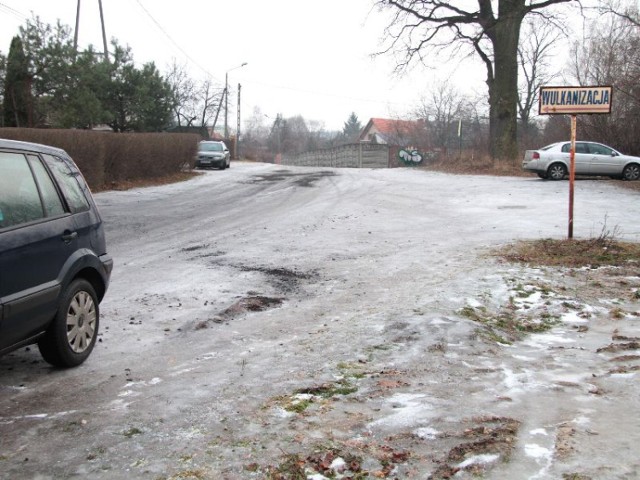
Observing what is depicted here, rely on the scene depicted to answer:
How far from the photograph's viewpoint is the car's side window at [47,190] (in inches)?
180

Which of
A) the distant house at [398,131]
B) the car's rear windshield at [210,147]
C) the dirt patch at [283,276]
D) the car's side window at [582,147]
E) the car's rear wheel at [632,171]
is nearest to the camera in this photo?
the dirt patch at [283,276]

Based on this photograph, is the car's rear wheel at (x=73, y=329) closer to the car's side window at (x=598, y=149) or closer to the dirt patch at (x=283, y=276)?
the dirt patch at (x=283, y=276)

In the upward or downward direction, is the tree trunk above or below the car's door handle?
above

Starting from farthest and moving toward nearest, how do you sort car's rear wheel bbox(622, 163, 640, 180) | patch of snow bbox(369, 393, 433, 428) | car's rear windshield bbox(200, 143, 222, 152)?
1. car's rear windshield bbox(200, 143, 222, 152)
2. car's rear wheel bbox(622, 163, 640, 180)
3. patch of snow bbox(369, 393, 433, 428)

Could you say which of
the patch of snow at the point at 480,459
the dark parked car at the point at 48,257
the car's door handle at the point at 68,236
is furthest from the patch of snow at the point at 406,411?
the car's door handle at the point at 68,236

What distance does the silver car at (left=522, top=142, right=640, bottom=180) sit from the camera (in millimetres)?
22672

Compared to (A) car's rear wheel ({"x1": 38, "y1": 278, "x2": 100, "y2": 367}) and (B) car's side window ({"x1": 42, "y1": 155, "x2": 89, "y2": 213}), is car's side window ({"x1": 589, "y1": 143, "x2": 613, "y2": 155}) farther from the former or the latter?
(A) car's rear wheel ({"x1": 38, "y1": 278, "x2": 100, "y2": 367})

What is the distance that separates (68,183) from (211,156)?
88.7 feet

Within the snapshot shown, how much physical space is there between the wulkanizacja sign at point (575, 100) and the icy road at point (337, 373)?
2.45 m

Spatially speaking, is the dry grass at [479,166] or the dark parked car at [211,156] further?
the dark parked car at [211,156]

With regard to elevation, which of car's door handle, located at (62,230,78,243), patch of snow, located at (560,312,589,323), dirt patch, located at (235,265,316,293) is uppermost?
car's door handle, located at (62,230,78,243)

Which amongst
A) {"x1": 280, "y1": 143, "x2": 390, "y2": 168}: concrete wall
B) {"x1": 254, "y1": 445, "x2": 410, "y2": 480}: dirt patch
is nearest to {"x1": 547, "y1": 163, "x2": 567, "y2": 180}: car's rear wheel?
{"x1": 254, "y1": 445, "x2": 410, "y2": 480}: dirt patch

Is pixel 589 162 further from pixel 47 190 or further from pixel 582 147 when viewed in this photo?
pixel 47 190

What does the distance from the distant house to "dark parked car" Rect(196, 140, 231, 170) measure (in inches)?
1801
